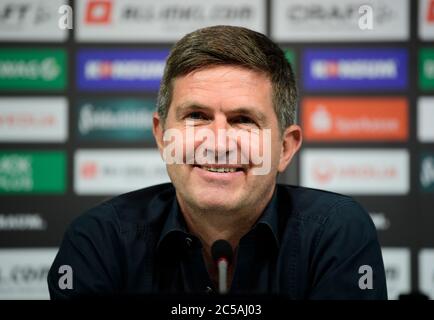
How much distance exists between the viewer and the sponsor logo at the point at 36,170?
2699 mm

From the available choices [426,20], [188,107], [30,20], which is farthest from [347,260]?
[30,20]

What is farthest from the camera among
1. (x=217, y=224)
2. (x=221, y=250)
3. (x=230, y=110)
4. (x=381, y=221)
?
(x=381, y=221)

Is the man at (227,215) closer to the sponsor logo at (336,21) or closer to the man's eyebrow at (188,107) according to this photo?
the man's eyebrow at (188,107)

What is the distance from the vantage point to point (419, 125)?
2699 mm

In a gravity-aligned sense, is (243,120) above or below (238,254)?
above

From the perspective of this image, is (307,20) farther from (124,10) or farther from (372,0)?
(124,10)

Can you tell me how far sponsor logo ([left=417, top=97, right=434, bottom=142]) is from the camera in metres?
2.69

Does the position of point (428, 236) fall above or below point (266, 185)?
below

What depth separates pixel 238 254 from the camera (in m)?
1.34

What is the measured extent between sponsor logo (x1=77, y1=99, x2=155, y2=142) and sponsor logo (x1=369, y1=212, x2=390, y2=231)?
1.11m

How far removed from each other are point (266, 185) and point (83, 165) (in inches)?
60.9

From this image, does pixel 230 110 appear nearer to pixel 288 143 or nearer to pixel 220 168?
pixel 220 168

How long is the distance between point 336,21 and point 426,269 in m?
1.24

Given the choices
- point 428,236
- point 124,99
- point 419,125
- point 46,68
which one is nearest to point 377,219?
point 428,236
